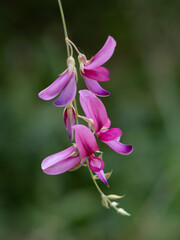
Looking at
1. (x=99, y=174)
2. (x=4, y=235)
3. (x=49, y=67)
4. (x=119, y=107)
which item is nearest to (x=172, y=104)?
(x=119, y=107)

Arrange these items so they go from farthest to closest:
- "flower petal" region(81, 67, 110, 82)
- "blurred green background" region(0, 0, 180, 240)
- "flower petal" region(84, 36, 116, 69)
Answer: "blurred green background" region(0, 0, 180, 240) → "flower petal" region(81, 67, 110, 82) → "flower petal" region(84, 36, 116, 69)

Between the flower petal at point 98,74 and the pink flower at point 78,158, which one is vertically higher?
the flower petal at point 98,74

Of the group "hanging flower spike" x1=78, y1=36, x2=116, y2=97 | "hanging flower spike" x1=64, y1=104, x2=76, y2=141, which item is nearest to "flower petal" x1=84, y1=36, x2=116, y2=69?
"hanging flower spike" x1=78, y1=36, x2=116, y2=97

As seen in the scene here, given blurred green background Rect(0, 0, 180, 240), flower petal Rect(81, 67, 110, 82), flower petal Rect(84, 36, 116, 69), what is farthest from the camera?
blurred green background Rect(0, 0, 180, 240)

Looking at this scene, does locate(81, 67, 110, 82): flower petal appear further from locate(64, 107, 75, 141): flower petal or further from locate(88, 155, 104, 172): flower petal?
locate(88, 155, 104, 172): flower petal

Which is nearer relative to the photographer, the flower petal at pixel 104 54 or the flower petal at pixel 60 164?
the flower petal at pixel 104 54

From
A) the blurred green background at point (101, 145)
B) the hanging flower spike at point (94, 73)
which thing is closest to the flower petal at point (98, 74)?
the hanging flower spike at point (94, 73)

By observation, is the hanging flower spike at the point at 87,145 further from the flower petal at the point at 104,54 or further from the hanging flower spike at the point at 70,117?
the flower petal at the point at 104,54

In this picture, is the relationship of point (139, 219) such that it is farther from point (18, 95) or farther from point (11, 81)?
point (11, 81)
